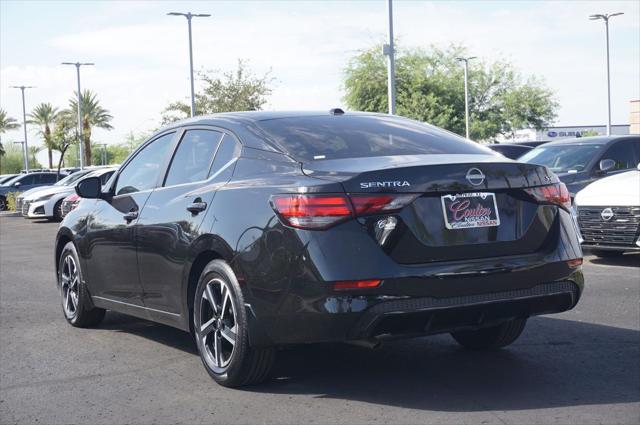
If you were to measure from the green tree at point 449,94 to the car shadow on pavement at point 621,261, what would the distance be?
1657 inches

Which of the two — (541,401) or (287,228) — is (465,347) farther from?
(287,228)

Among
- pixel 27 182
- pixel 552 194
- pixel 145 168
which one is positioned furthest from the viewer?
pixel 27 182

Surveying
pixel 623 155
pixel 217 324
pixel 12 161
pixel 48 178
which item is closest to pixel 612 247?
pixel 623 155

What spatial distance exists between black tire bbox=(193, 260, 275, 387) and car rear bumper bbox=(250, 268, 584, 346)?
184 millimetres

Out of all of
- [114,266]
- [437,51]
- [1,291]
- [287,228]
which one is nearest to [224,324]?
[287,228]

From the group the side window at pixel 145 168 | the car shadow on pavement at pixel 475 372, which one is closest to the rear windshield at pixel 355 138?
the side window at pixel 145 168

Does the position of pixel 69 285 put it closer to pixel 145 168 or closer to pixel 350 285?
pixel 145 168

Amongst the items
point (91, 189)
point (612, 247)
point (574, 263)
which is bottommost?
point (612, 247)

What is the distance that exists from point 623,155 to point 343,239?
10343 mm

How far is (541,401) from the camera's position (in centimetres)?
519

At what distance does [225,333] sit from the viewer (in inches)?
223

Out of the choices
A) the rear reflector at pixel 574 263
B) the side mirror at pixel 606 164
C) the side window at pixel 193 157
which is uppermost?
the side window at pixel 193 157

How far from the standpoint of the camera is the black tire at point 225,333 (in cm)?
543

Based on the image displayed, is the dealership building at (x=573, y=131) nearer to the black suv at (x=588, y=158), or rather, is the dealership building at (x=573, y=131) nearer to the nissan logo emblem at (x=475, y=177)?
the black suv at (x=588, y=158)
